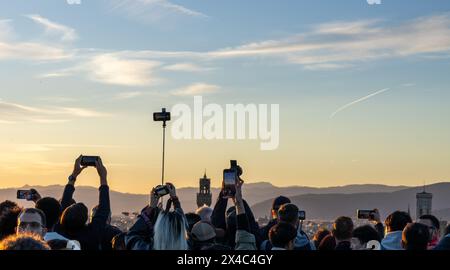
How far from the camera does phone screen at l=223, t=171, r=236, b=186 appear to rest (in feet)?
41.0

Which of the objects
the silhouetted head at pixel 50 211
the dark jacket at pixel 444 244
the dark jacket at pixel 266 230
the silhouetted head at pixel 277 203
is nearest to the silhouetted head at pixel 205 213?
the dark jacket at pixel 266 230

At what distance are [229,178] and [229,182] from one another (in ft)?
0.28

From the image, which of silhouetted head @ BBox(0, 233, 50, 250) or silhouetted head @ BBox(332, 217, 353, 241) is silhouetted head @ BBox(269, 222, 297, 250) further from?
silhouetted head @ BBox(0, 233, 50, 250)

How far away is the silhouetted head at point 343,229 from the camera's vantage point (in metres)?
13.2

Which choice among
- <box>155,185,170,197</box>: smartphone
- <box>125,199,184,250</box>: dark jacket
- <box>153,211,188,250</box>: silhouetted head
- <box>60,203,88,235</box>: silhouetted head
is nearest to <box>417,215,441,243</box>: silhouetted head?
→ <box>155,185,170,197</box>: smartphone

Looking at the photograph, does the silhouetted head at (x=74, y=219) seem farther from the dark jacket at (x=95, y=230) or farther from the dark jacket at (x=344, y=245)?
the dark jacket at (x=344, y=245)

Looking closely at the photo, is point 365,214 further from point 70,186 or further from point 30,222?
point 30,222

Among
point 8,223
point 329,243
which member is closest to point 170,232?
point 8,223

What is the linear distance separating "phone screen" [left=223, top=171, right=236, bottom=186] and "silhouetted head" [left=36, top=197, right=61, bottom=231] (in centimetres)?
249

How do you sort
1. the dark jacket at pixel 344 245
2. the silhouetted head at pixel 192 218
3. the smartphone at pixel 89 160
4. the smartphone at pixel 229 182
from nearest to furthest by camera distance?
the smartphone at pixel 229 182
the dark jacket at pixel 344 245
the smartphone at pixel 89 160
the silhouetted head at pixel 192 218

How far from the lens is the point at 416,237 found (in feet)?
37.1

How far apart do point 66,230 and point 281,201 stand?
4.10 meters
